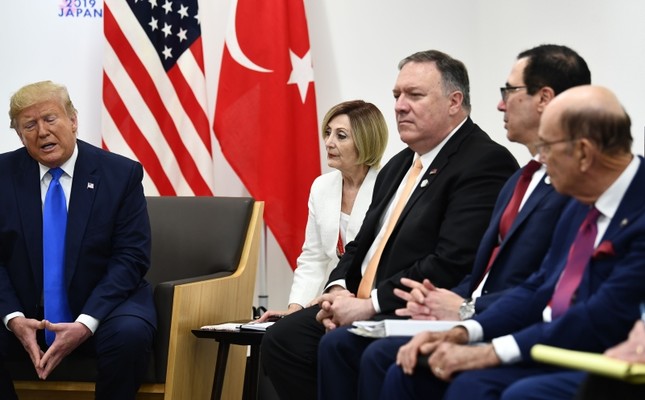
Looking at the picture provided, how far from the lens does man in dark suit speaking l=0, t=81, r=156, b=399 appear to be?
419 centimetres

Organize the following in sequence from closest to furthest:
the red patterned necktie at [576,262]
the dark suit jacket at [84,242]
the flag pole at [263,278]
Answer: the red patterned necktie at [576,262] → the dark suit jacket at [84,242] → the flag pole at [263,278]

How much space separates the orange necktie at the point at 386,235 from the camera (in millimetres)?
3824

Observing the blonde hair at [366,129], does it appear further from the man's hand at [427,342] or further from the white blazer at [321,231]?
the man's hand at [427,342]

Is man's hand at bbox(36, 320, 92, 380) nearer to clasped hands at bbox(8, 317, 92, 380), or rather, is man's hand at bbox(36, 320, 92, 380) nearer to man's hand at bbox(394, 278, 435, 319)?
clasped hands at bbox(8, 317, 92, 380)

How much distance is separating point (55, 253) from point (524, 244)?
2.23 m

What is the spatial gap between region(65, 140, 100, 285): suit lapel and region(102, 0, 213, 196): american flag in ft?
4.01

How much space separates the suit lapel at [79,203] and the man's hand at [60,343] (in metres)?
0.27

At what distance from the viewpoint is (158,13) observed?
18.7ft

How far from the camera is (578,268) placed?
2.62 metres

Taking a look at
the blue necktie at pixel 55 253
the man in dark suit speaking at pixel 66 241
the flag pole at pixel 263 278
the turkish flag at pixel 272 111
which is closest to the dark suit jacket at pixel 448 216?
the man in dark suit speaking at pixel 66 241

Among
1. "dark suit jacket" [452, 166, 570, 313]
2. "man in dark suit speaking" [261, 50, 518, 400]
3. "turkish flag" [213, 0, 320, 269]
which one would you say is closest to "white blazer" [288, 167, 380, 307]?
"man in dark suit speaking" [261, 50, 518, 400]

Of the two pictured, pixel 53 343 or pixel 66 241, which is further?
pixel 66 241

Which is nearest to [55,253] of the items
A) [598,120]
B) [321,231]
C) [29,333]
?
[29,333]

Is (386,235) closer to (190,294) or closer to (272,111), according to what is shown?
(190,294)
